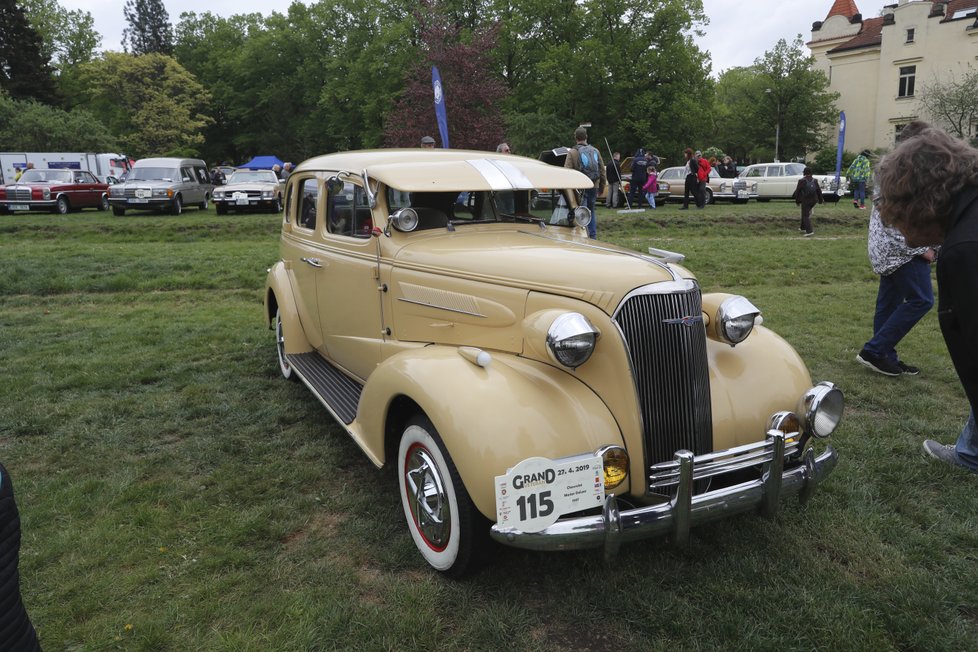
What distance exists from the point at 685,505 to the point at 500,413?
Answer: 32.6 inches

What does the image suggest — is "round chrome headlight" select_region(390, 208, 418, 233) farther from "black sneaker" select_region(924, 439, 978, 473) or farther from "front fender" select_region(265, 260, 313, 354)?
"black sneaker" select_region(924, 439, 978, 473)

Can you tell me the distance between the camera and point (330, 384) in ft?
15.0

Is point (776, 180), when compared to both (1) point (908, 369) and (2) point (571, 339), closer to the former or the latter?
(1) point (908, 369)

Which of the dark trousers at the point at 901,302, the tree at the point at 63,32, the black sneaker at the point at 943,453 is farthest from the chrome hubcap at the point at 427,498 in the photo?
the tree at the point at 63,32

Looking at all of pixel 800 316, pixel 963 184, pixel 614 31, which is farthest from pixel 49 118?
pixel 963 184

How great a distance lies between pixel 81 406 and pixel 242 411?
4.29 ft

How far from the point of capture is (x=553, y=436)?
2678 millimetres

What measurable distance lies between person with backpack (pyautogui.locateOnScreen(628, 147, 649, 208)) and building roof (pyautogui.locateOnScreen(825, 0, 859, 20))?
132 feet

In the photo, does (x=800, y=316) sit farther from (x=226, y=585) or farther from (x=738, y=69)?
(x=738, y=69)

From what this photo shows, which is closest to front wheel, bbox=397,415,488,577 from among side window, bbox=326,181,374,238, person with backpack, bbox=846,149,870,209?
side window, bbox=326,181,374,238

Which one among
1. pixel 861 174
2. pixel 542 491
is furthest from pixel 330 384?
pixel 861 174

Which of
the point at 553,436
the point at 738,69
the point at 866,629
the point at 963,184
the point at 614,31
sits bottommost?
the point at 866,629

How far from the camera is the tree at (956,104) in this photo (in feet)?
109

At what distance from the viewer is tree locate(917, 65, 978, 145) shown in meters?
33.2
